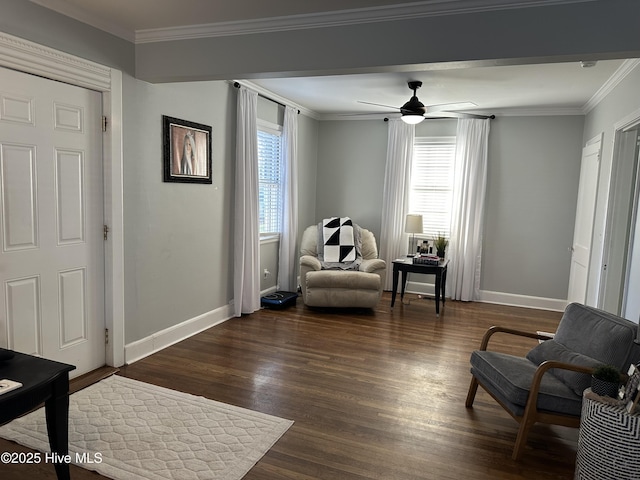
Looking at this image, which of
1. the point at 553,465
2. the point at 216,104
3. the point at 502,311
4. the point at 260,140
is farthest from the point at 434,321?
the point at 216,104

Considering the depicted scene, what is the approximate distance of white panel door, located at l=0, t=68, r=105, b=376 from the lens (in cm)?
256

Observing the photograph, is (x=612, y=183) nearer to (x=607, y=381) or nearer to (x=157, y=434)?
(x=607, y=381)

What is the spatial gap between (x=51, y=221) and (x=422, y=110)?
11.3 ft

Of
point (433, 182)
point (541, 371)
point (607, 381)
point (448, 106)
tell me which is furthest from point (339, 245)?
point (607, 381)

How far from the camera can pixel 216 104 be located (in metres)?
4.24

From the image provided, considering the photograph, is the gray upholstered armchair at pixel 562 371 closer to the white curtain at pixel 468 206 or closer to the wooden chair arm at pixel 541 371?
the wooden chair arm at pixel 541 371

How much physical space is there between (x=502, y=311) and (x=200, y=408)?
4.14 meters

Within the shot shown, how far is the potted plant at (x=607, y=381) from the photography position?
80.7 inches

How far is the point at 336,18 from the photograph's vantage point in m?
2.67

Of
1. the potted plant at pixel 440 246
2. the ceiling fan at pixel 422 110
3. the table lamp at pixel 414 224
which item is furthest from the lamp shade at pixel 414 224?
the ceiling fan at pixel 422 110

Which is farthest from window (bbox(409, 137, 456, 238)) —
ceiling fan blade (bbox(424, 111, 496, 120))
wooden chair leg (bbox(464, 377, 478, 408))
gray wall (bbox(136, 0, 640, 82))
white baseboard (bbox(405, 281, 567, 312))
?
gray wall (bbox(136, 0, 640, 82))

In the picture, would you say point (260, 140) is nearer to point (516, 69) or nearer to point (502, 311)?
point (516, 69)

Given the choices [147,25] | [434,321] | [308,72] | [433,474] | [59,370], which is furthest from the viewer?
[434,321]

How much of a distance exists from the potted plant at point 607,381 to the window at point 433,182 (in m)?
4.05
